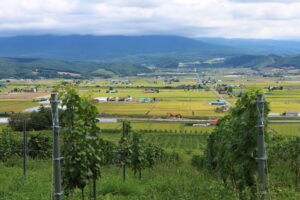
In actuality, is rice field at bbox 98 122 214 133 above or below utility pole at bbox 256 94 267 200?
below

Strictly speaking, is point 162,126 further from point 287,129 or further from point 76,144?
point 76,144

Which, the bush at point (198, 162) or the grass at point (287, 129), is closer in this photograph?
the bush at point (198, 162)

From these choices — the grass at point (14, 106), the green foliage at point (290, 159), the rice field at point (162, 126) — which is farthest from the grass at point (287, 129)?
the grass at point (14, 106)

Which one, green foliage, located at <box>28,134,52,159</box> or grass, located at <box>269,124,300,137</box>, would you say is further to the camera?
grass, located at <box>269,124,300,137</box>

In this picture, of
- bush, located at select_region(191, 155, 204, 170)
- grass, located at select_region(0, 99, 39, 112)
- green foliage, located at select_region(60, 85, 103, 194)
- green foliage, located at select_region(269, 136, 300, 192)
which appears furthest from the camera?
grass, located at select_region(0, 99, 39, 112)

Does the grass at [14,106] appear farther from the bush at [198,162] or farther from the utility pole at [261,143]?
the utility pole at [261,143]

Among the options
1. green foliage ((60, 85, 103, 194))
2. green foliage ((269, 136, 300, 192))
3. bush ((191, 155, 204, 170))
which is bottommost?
bush ((191, 155, 204, 170))

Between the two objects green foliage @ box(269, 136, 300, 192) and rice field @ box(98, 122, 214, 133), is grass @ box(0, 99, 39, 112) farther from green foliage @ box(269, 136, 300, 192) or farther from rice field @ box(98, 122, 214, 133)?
green foliage @ box(269, 136, 300, 192)

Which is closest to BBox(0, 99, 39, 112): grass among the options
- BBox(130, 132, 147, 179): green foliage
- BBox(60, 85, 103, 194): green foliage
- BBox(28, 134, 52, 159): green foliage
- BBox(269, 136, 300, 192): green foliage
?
BBox(28, 134, 52, 159): green foliage

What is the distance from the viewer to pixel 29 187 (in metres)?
10.9

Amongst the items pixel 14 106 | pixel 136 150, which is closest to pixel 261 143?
pixel 136 150

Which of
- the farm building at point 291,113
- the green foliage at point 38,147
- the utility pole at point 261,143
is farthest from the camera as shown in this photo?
the farm building at point 291,113

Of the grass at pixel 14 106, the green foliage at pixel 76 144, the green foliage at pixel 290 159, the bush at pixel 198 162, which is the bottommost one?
the bush at pixel 198 162

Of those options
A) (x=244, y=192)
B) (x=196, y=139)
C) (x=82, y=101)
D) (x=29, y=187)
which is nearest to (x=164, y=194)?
(x=244, y=192)
